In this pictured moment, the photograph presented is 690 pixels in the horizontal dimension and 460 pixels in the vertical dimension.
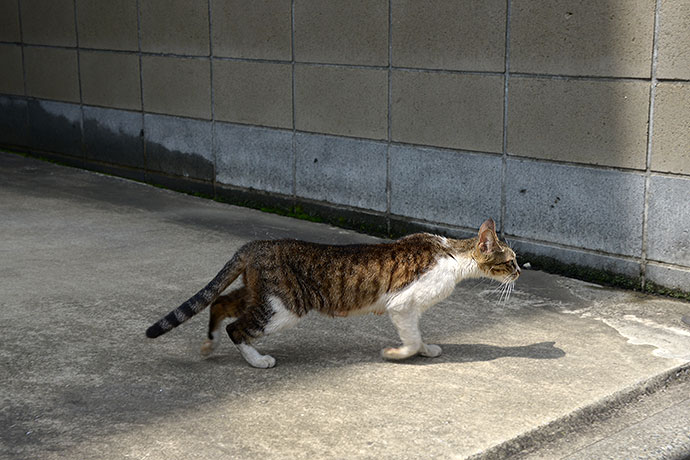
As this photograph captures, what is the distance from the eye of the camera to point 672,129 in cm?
549

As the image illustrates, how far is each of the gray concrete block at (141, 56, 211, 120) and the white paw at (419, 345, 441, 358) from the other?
4328 millimetres

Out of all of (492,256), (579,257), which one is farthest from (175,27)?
(492,256)

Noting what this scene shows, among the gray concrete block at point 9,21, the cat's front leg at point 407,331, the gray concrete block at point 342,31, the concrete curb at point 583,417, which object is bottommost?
the concrete curb at point 583,417

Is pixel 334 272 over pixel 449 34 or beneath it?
→ beneath

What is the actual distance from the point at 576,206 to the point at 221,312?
263cm

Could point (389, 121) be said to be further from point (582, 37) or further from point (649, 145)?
point (649, 145)

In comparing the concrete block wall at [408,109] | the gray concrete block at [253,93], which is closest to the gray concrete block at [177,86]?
the concrete block wall at [408,109]

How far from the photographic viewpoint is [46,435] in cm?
373

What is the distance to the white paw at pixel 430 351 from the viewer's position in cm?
459

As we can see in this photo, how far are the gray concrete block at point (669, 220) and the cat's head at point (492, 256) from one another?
1454 millimetres

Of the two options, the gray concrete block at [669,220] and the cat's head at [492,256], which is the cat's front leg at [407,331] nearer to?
the cat's head at [492,256]

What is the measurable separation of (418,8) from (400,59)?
0.40 m

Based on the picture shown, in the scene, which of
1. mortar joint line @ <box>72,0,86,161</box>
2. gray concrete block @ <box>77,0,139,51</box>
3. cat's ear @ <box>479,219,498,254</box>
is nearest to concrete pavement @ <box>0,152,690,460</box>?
cat's ear @ <box>479,219,498,254</box>

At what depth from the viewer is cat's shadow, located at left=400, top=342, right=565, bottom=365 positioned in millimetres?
4625
